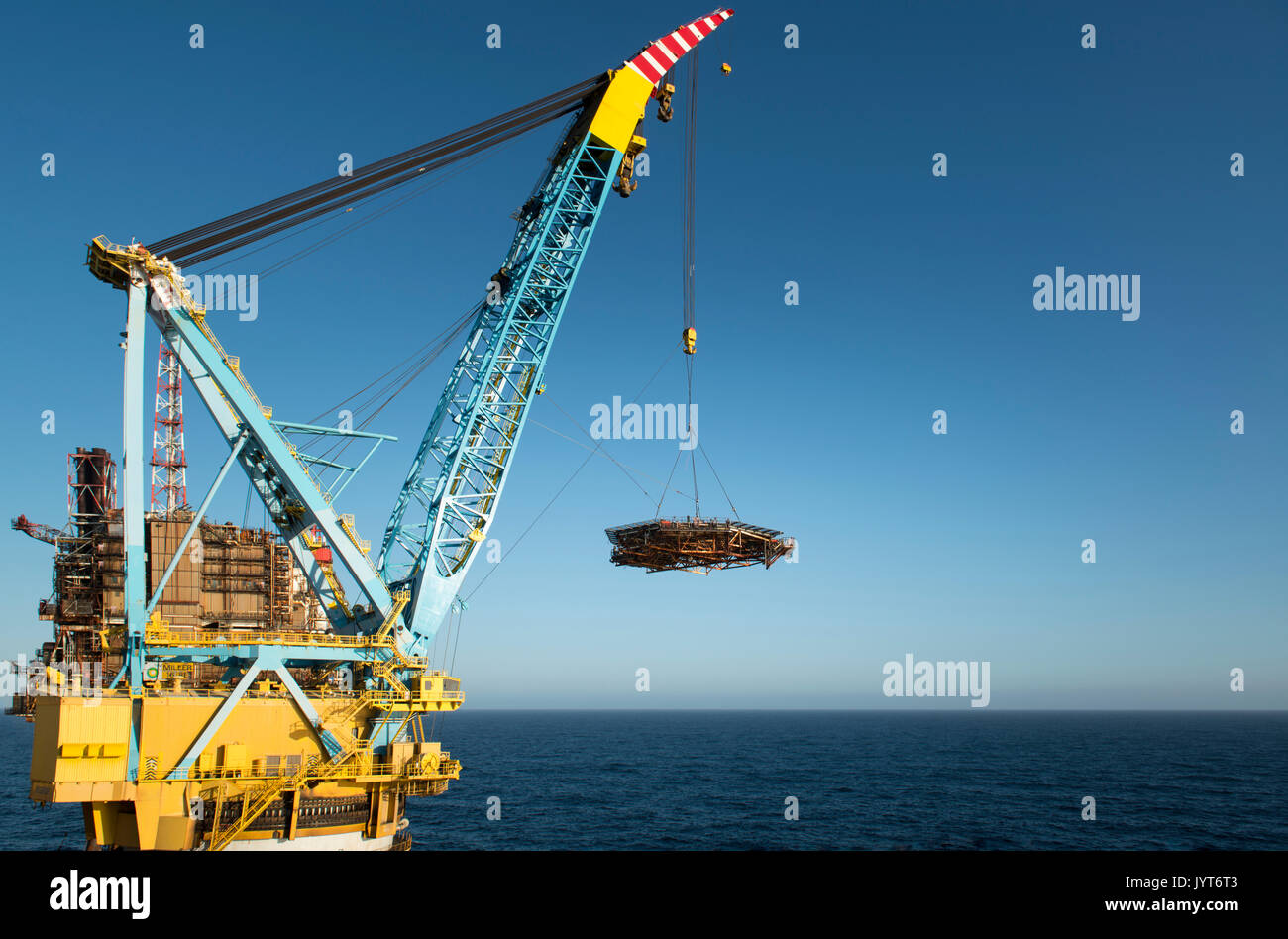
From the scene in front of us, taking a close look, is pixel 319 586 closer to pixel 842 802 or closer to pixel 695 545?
pixel 695 545

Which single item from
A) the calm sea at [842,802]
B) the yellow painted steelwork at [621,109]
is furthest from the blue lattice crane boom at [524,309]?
the calm sea at [842,802]

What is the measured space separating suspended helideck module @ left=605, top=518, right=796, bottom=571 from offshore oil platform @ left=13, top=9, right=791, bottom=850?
90 millimetres

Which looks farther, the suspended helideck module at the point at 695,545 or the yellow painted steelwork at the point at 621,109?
the yellow painted steelwork at the point at 621,109

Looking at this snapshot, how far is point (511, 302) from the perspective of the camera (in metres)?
43.3

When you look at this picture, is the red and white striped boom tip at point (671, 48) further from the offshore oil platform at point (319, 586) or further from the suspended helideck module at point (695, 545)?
the suspended helideck module at point (695, 545)

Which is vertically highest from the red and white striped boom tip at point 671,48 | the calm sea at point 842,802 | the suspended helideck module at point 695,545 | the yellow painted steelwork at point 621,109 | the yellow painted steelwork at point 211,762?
the red and white striped boom tip at point 671,48

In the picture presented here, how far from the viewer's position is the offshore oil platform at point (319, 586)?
33.1 m

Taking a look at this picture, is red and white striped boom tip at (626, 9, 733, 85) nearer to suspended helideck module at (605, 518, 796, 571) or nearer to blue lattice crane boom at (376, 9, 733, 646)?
blue lattice crane boom at (376, 9, 733, 646)

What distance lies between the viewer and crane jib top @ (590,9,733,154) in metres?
43.3

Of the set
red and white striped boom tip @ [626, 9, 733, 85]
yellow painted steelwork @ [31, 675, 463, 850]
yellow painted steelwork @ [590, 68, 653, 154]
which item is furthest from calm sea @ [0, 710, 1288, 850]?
red and white striped boom tip @ [626, 9, 733, 85]

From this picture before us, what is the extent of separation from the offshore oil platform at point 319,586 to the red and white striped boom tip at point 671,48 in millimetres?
90

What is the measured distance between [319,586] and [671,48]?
105 ft
